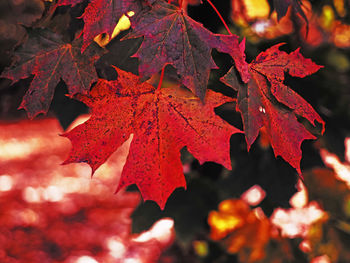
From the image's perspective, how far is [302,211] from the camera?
1.82 meters

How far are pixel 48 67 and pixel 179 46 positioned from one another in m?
0.24

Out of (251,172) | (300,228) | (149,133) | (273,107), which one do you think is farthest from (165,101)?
(300,228)

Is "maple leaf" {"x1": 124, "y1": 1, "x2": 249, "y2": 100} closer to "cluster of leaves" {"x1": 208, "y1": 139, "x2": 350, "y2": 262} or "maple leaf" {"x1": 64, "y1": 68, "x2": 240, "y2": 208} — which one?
"maple leaf" {"x1": 64, "y1": 68, "x2": 240, "y2": 208}

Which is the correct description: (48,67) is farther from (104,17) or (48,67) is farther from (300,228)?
(300,228)

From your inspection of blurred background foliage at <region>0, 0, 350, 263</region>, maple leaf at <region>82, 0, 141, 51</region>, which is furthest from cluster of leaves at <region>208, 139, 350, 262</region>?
maple leaf at <region>82, 0, 141, 51</region>

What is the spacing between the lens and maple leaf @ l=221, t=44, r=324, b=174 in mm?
566

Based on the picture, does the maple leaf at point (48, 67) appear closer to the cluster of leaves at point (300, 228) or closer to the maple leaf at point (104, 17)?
the maple leaf at point (104, 17)

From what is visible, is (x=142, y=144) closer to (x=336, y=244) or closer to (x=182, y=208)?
(x=182, y=208)

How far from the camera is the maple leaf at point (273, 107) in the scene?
57cm

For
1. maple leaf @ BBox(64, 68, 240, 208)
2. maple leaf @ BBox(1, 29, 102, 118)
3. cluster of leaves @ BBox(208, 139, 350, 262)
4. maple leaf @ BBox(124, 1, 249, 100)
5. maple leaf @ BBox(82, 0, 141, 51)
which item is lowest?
cluster of leaves @ BBox(208, 139, 350, 262)

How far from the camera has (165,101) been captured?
1.99 feet

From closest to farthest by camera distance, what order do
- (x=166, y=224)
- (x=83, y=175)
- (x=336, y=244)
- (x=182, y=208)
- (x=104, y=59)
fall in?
(x=104, y=59) → (x=182, y=208) → (x=336, y=244) → (x=166, y=224) → (x=83, y=175)

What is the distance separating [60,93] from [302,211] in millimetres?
1346

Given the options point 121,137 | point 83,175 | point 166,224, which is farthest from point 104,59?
point 83,175
